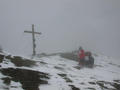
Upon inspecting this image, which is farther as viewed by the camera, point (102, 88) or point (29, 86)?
point (102, 88)

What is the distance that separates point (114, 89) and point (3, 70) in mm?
8429

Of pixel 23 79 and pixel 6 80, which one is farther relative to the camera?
pixel 23 79

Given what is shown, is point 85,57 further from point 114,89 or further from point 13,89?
point 13,89

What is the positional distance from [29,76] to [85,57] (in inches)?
519

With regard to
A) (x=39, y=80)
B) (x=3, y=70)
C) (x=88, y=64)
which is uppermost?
(x=3, y=70)

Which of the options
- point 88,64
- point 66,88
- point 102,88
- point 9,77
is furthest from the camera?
point 88,64

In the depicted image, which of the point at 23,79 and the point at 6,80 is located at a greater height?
the point at 6,80

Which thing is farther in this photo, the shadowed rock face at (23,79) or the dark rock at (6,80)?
the shadowed rock face at (23,79)

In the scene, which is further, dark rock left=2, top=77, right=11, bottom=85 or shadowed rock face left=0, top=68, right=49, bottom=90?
shadowed rock face left=0, top=68, right=49, bottom=90

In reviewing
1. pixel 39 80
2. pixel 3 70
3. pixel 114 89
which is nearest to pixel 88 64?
pixel 114 89

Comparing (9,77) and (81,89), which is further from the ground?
(9,77)

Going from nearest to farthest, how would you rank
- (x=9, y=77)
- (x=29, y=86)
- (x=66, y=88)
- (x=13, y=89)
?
1. (x=13, y=89)
2. (x=29, y=86)
3. (x=9, y=77)
4. (x=66, y=88)

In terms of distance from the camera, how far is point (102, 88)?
397 inches

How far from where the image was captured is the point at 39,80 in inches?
340
